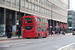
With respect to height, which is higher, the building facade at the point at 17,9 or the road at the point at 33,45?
the building facade at the point at 17,9

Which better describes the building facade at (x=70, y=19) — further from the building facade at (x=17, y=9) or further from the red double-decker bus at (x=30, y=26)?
the red double-decker bus at (x=30, y=26)

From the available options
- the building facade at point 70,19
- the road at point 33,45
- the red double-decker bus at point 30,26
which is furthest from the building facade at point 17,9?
the building facade at point 70,19

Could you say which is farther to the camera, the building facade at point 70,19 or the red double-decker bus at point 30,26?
the building facade at point 70,19

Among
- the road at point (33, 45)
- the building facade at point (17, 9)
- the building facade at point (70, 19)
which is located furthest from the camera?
the building facade at point (70, 19)

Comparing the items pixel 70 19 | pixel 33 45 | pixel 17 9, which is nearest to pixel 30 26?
pixel 17 9

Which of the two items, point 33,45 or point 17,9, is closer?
point 33,45

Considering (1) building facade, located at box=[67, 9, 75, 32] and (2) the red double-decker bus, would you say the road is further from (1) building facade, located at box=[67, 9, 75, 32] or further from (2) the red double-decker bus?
(1) building facade, located at box=[67, 9, 75, 32]

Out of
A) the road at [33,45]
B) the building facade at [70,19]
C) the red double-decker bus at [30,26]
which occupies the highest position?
the building facade at [70,19]

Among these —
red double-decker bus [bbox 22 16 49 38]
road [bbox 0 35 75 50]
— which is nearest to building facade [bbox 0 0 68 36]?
red double-decker bus [bbox 22 16 49 38]

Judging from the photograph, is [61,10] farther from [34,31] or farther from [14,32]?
[34,31]

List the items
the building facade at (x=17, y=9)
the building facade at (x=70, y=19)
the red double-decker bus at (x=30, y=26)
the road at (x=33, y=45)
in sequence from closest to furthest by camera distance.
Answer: the road at (x=33, y=45) → the red double-decker bus at (x=30, y=26) → the building facade at (x=17, y=9) → the building facade at (x=70, y=19)

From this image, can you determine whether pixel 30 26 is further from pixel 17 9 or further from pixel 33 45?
pixel 33 45

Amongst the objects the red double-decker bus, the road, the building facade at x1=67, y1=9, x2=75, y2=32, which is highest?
the building facade at x1=67, y1=9, x2=75, y2=32

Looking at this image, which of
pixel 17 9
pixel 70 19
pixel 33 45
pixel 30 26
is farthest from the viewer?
pixel 70 19
